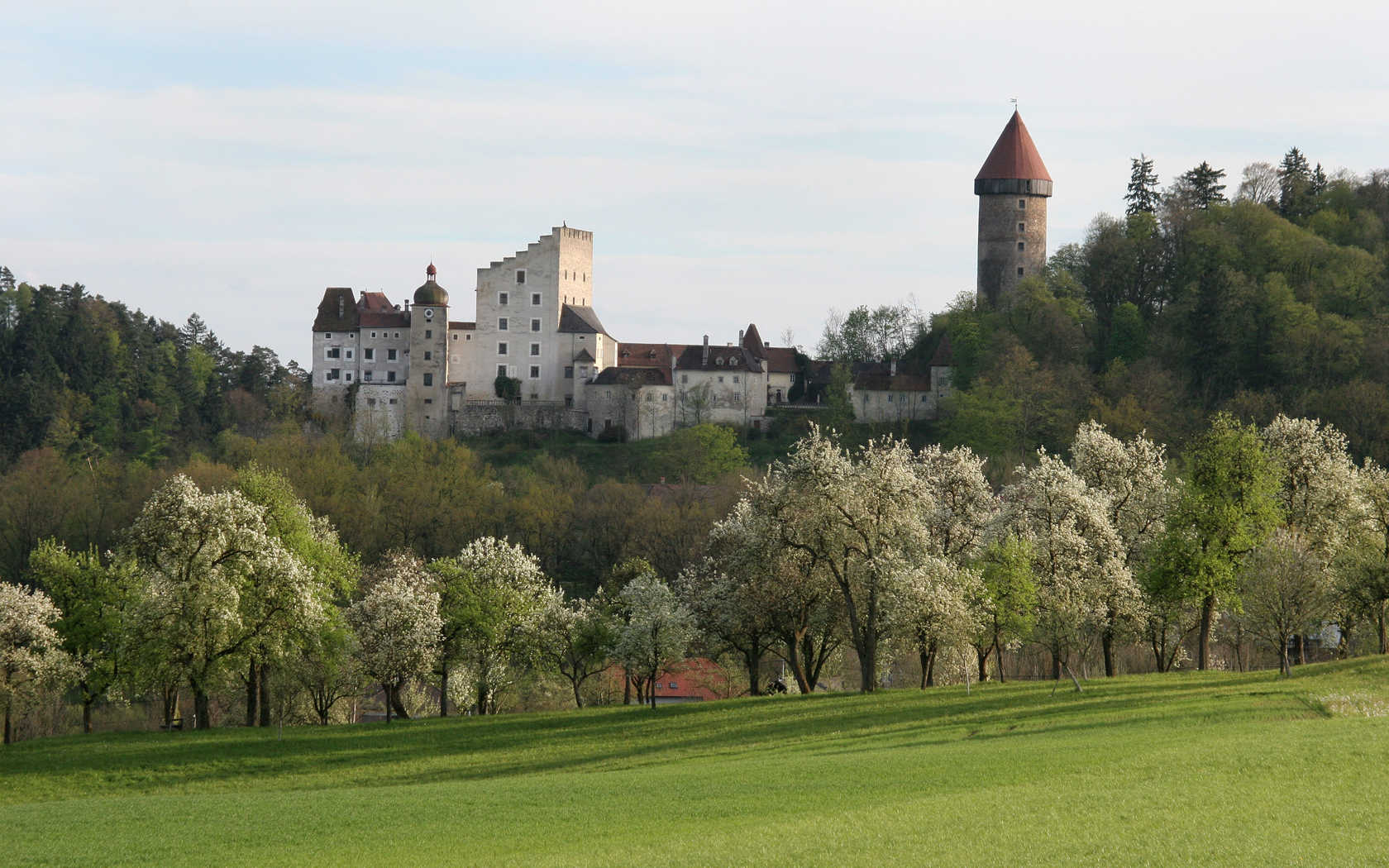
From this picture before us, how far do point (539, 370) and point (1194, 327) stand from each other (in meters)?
44.4

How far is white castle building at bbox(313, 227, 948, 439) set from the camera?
112m

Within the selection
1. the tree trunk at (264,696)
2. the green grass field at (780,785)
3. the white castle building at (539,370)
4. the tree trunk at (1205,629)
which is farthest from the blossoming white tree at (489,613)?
the white castle building at (539,370)

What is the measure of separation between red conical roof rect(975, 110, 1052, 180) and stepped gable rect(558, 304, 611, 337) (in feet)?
97.0

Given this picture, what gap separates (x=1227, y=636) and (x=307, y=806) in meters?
32.7

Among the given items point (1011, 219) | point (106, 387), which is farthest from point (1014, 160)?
point (106, 387)

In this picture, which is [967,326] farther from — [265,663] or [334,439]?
[265,663]

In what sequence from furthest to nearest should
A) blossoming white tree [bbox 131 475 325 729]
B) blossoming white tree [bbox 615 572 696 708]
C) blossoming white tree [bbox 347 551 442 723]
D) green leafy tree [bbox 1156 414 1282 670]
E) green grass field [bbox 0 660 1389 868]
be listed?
1. blossoming white tree [bbox 615 572 696 708]
2. blossoming white tree [bbox 347 551 442 723]
3. blossoming white tree [bbox 131 475 325 729]
4. green leafy tree [bbox 1156 414 1282 670]
5. green grass field [bbox 0 660 1389 868]

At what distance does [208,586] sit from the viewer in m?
47.9

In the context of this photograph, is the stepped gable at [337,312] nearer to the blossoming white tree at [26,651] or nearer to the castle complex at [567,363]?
the castle complex at [567,363]

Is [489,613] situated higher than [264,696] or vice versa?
[489,613]

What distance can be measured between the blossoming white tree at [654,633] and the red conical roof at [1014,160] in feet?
236

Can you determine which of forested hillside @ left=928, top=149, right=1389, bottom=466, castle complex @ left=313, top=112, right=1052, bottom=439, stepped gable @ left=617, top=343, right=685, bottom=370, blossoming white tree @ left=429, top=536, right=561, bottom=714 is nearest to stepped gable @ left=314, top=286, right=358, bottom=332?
castle complex @ left=313, top=112, right=1052, bottom=439

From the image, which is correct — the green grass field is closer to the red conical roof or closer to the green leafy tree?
the green leafy tree

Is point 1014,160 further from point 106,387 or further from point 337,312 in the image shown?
point 106,387
